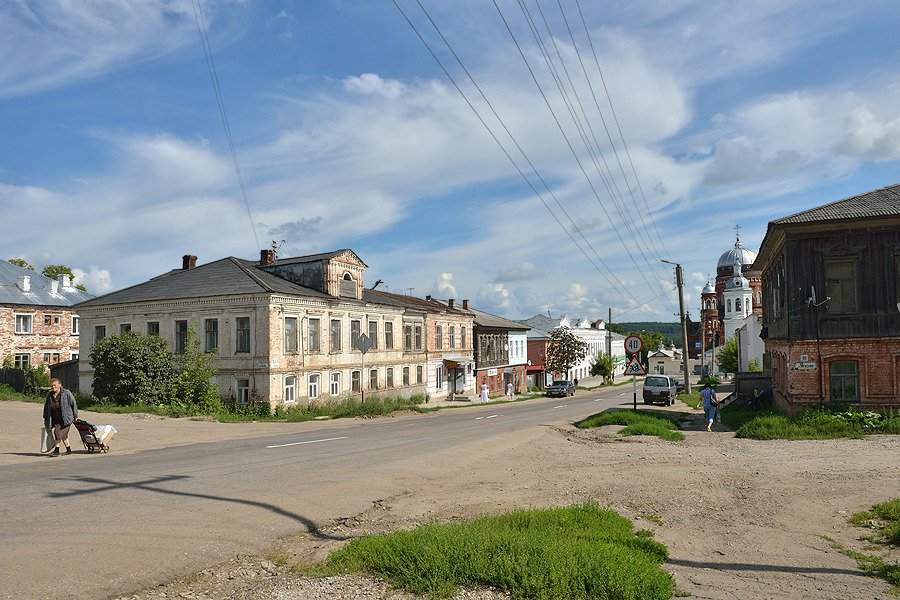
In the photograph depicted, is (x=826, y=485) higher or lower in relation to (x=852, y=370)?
lower

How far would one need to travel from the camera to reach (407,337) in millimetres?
41781

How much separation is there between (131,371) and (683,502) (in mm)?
23450

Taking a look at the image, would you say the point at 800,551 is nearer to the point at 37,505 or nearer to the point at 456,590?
the point at 456,590

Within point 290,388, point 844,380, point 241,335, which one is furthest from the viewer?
point 290,388

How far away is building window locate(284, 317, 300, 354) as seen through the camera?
30.1 m

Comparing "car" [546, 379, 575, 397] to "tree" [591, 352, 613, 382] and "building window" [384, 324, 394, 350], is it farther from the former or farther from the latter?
"tree" [591, 352, 613, 382]

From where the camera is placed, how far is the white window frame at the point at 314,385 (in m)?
31.7

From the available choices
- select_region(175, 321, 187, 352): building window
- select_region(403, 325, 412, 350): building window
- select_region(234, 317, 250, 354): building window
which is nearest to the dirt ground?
select_region(234, 317, 250, 354): building window

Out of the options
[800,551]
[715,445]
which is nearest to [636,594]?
[800,551]

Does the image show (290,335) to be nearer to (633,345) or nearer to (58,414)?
(633,345)

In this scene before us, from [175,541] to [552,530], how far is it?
4.52 meters

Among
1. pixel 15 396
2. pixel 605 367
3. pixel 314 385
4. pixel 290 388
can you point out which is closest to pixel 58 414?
pixel 290 388

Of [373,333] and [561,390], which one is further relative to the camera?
[561,390]

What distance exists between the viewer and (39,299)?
47.2m
